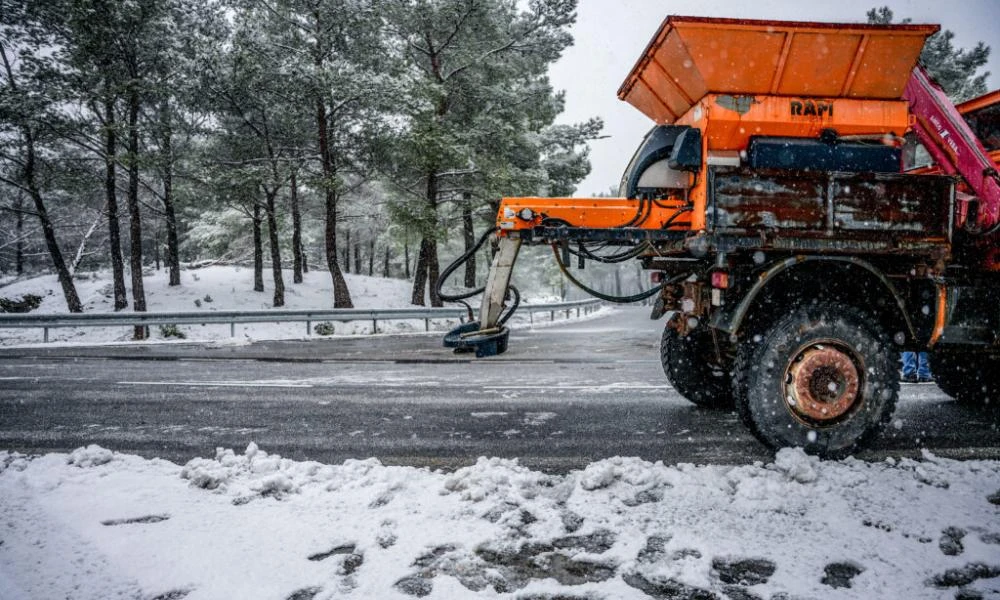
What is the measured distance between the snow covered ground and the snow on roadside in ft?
37.7

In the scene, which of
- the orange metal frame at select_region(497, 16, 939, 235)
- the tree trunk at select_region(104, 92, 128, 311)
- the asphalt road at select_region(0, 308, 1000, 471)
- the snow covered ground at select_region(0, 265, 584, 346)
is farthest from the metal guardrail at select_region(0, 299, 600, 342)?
the orange metal frame at select_region(497, 16, 939, 235)

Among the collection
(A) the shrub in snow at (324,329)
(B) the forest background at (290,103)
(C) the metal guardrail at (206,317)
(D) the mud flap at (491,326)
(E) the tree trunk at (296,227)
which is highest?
(B) the forest background at (290,103)

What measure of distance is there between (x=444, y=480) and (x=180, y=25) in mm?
18693

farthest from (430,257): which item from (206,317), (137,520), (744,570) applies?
(744,570)

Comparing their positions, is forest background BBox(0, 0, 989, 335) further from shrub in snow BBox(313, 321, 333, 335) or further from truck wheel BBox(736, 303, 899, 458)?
truck wheel BBox(736, 303, 899, 458)

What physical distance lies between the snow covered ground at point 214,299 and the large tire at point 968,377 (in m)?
12.9

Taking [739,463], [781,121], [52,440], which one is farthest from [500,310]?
[52,440]

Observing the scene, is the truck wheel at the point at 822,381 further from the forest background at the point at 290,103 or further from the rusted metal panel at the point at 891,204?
the forest background at the point at 290,103

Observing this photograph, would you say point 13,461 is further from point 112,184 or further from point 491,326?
point 112,184

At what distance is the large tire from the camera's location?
498 cm

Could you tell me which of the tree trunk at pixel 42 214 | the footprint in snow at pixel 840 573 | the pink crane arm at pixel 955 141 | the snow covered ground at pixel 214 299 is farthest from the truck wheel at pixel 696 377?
the tree trunk at pixel 42 214

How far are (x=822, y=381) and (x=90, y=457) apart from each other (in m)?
4.88

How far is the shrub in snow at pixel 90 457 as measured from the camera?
3317mm

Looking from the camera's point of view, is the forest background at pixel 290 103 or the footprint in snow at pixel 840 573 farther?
the forest background at pixel 290 103
